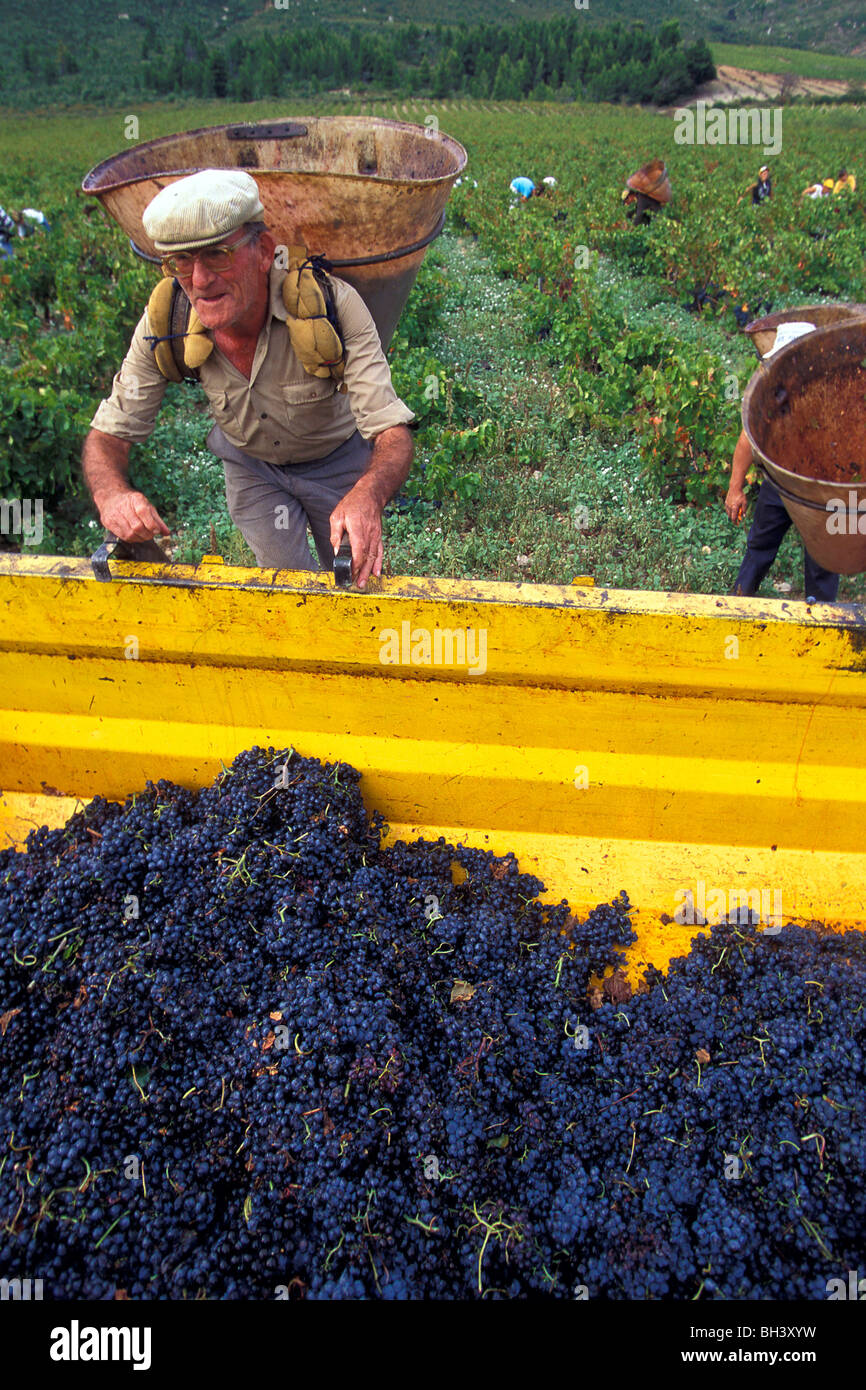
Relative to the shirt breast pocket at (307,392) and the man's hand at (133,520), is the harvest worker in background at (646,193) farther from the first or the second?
the man's hand at (133,520)

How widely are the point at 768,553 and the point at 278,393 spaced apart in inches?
108

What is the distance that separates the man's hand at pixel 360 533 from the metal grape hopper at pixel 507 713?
10cm

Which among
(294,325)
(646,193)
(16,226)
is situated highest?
(646,193)

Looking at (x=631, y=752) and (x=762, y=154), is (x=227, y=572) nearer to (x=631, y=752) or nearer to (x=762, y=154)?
(x=631, y=752)

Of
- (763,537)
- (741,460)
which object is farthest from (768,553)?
(741,460)

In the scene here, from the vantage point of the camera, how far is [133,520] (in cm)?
222

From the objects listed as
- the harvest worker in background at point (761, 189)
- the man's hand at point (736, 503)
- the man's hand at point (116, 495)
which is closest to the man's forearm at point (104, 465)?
the man's hand at point (116, 495)

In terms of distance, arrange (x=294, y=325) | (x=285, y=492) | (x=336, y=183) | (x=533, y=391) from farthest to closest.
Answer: (x=533, y=391) → (x=285, y=492) → (x=336, y=183) → (x=294, y=325)

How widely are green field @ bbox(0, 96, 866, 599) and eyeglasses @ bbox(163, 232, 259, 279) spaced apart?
240 centimetres

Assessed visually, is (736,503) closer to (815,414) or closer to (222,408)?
(815,414)

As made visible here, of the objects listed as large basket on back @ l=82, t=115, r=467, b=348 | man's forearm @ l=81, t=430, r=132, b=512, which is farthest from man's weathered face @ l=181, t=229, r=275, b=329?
large basket on back @ l=82, t=115, r=467, b=348

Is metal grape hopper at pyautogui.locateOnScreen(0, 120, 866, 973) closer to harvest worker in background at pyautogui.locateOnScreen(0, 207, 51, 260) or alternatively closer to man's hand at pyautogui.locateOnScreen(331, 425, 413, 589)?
man's hand at pyautogui.locateOnScreen(331, 425, 413, 589)
